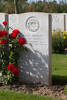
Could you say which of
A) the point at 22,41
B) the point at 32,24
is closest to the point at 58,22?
the point at 32,24

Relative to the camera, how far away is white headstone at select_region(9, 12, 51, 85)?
596cm

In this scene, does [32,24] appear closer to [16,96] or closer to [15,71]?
[15,71]

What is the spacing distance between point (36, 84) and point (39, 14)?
67.0 inches

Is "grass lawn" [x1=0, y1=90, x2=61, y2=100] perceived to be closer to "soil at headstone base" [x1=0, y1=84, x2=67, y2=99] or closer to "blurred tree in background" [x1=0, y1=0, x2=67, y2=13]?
"soil at headstone base" [x1=0, y1=84, x2=67, y2=99]

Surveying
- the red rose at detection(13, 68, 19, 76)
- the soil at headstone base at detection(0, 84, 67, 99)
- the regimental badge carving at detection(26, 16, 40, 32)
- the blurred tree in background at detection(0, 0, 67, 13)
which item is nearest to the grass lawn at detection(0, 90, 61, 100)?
the soil at headstone base at detection(0, 84, 67, 99)

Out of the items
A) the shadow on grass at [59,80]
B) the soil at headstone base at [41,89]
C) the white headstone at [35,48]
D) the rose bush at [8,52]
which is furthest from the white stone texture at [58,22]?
the soil at headstone base at [41,89]

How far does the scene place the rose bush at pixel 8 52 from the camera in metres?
6.02

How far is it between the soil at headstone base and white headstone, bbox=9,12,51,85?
24cm

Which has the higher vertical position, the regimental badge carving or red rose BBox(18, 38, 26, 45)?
the regimental badge carving

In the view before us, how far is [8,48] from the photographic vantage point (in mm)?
6223

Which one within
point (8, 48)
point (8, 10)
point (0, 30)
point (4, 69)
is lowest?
point (4, 69)

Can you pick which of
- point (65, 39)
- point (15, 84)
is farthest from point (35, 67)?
point (65, 39)

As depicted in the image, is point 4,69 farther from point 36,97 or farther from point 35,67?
point 36,97

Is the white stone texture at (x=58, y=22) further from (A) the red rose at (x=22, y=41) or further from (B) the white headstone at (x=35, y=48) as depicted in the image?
(A) the red rose at (x=22, y=41)
